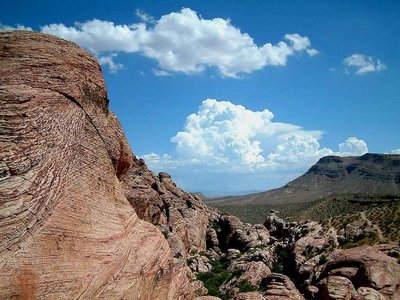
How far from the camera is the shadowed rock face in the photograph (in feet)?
34.8

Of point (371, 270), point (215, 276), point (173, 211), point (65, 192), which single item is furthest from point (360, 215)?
point (65, 192)

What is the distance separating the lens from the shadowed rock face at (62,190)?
34.8 ft

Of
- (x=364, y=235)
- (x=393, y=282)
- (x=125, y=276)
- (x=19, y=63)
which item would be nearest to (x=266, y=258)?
(x=364, y=235)

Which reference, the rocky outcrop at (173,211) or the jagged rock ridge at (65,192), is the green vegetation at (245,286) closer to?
the rocky outcrop at (173,211)

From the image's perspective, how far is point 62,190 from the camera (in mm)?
12172

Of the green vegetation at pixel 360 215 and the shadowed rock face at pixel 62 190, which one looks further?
the green vegetation at pixel 360 215

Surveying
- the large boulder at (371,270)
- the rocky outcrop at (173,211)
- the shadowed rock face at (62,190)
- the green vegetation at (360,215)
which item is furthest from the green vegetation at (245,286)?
the shadowed rock face at (62,190)

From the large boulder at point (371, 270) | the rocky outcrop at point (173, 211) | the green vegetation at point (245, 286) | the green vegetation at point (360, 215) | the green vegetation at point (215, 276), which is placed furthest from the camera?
the green vegetation at point (360, 215)

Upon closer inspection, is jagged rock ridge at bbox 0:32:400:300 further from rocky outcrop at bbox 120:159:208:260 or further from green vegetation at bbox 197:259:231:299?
rocky outcrop at bbox 120:159:208:260

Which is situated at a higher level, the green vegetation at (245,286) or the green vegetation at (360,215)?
the green vegetation at (360,215)

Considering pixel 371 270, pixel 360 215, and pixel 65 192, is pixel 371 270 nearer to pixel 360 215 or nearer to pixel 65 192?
pixel 65 192

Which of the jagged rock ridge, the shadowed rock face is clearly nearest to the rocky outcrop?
the jagged rock ridge

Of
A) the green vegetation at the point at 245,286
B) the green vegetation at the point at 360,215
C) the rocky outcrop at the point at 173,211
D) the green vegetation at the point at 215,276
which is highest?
the rocky outcrop at the point at 173,211

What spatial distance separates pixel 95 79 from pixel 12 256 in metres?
8.64
